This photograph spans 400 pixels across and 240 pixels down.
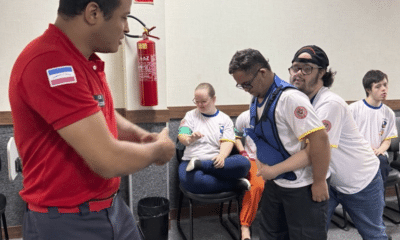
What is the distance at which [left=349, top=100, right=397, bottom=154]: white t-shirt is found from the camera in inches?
111

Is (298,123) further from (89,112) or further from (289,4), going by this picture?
(289,4)

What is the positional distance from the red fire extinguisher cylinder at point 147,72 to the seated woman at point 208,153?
37cm

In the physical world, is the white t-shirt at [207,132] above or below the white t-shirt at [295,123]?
below

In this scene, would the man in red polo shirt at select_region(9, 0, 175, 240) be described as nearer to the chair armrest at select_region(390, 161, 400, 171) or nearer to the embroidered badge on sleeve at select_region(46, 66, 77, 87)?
the embroidered badge on sleeve at select_region(46, 66, 77, 87)

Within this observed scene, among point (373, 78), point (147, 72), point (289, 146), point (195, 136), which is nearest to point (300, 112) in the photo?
point (289, 146)

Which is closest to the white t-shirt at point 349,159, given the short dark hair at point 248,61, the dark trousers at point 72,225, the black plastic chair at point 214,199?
the short dark hair at point 248,61

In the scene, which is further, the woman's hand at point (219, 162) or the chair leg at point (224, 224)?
the chair leg at point (224, 224)

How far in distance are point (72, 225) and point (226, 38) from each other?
8.50 feet

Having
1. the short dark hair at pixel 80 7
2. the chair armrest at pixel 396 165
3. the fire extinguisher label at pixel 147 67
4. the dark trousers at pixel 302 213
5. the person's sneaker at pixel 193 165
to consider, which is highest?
the short dark hair at pixel 80 7

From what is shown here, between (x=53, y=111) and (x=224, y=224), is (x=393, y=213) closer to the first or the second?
(x=224, y=224)

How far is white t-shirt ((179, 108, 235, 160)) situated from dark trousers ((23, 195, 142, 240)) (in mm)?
1644

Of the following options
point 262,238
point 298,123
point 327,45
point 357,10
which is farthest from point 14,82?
point 357,10

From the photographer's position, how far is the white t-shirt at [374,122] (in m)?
→ 2.82

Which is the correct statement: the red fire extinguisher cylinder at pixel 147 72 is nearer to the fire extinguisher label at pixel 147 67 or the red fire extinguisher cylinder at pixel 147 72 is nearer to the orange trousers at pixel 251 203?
the fire extinguisher label at pixel 147 67
